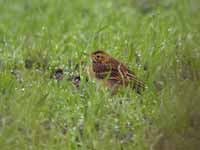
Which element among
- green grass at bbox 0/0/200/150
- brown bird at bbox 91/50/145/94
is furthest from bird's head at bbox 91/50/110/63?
green grass at bbox 0/0/200/150

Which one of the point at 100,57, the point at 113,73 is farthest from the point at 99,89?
the point at 100,57

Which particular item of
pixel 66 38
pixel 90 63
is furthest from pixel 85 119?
pixel 66 38

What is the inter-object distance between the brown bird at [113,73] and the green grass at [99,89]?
97 mm

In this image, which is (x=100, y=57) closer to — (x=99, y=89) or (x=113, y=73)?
(x=113, y=73)

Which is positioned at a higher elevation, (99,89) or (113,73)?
(113,73)

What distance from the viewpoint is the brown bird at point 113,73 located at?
7906mm

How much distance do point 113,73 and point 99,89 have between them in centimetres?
53

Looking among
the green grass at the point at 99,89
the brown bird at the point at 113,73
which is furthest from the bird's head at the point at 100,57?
the green grass at the point at 99,89

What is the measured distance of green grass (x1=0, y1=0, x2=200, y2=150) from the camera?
6.62 m

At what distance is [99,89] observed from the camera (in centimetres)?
766

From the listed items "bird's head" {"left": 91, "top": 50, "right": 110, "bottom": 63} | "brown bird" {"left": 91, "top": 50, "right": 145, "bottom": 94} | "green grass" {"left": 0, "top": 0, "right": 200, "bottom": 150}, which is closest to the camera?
"green grass" {"left": 0, "top": 0, "right": 200, "bottom": 150}

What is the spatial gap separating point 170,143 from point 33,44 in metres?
3.29

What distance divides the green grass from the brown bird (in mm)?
97

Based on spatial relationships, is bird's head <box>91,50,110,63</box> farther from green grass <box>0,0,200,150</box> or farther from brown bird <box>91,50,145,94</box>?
green grass <box>0,0,200,150</box>
